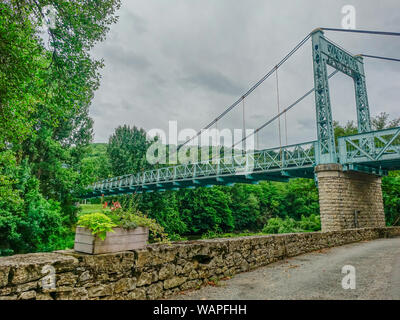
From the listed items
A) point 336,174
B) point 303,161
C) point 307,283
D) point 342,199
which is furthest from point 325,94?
point 307,283

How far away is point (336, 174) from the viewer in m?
11.8

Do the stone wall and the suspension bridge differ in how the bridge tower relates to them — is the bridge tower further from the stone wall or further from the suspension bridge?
the stone wall

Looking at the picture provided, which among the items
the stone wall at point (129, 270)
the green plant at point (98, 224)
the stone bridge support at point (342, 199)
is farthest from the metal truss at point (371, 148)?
the green plant at point (98, 224)

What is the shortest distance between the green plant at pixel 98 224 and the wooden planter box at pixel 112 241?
0.04m

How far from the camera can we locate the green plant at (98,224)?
230 centimetres

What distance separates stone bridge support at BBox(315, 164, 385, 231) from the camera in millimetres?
11375

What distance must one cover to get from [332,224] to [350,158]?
10.6 feet

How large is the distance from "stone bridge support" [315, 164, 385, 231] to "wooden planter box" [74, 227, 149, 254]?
1088 centimetres

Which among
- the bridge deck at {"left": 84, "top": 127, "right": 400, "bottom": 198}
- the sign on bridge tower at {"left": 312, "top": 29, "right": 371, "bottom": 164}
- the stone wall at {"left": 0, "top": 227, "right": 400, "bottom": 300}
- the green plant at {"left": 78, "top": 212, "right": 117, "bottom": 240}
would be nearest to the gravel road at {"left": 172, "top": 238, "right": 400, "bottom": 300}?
the stone wall at {"left": 0, "top": 227, "right": 400, "bottom": 300}

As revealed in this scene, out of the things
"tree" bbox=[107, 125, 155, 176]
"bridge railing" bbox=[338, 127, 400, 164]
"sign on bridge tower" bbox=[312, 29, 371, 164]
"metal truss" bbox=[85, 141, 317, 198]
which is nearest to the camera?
"bridge railing" bbox=[338, 127, 400, 164]

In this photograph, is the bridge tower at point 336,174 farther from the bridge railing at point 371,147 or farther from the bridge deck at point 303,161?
the bridge deck at point 303,161

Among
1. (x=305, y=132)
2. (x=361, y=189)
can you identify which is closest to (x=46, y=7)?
(x=361, y=189)

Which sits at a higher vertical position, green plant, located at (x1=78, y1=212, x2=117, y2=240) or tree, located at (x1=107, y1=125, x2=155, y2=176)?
tree, located at (x1=107, y1=125, x2=155, y2=176)
